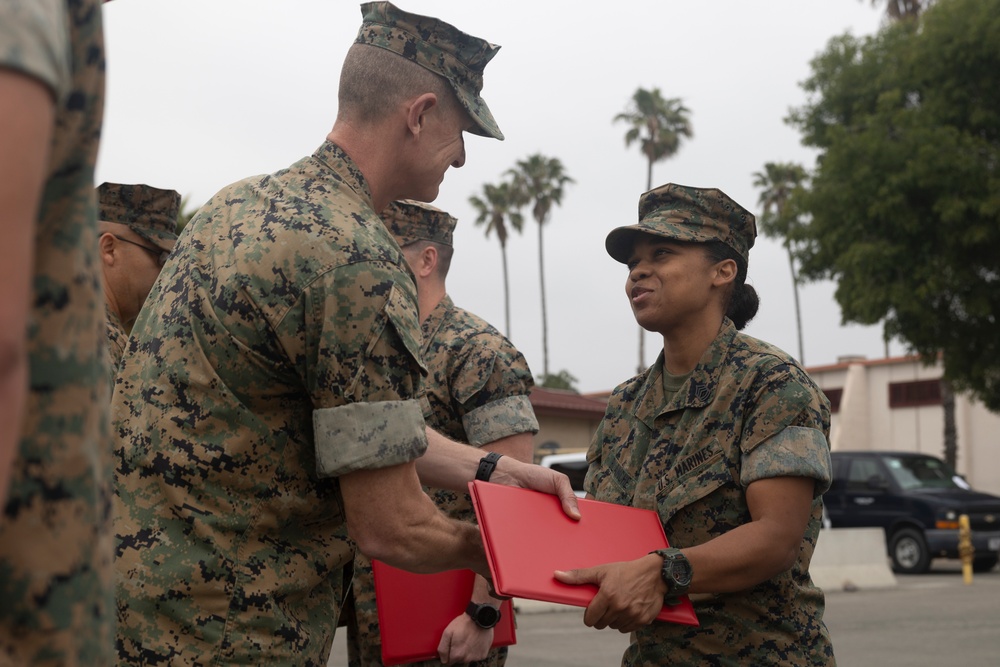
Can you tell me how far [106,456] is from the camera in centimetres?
135

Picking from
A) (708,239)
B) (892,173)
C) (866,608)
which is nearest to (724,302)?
(708,239)

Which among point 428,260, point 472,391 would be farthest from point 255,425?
point 428,260

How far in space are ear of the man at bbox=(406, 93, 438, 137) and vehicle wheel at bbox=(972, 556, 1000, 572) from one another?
17.8 m

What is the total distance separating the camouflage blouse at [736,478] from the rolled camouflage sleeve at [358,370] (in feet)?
3.86

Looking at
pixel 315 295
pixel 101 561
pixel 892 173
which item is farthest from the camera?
pixel 892 173

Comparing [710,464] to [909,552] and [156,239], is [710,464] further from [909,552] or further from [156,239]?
[909,552]

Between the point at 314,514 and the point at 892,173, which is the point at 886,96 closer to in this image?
the point at 892,173

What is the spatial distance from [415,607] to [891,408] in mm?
36532

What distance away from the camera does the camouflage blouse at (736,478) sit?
125 inches

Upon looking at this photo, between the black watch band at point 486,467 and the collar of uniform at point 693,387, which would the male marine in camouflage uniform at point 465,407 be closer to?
the collar of uniform at point 693,387

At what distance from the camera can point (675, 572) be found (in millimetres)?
3010

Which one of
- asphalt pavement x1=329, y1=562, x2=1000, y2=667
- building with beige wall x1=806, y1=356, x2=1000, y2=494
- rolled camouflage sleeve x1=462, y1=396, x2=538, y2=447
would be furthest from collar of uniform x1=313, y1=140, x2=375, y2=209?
building with beige wall x1=806, y1=356, x2=1000, y2=494

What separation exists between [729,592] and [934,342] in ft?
75.1

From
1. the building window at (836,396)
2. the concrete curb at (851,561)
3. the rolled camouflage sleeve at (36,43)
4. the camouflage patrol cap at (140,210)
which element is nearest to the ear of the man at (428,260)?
the camouflage patrol cap at (140,210)
